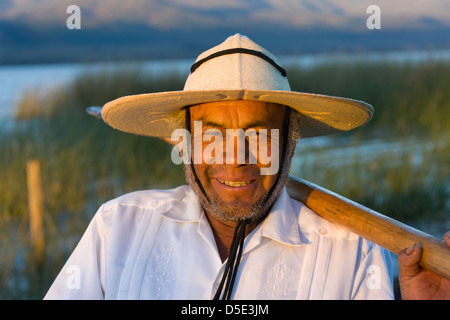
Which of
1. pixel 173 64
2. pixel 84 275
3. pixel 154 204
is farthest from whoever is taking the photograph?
pixel 173 64

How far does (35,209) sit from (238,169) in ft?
10.6

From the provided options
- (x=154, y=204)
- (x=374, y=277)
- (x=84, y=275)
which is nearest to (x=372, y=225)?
(x=374, y=277)

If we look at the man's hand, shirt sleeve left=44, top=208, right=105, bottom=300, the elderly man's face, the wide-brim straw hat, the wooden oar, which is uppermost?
the wide-brim straw hat

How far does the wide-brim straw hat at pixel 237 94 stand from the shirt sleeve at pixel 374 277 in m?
0.50

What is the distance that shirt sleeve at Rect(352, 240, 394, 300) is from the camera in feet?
5.60

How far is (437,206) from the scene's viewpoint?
17.9 feet

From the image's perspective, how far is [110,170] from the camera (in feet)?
19.5

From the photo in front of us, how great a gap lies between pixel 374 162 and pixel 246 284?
14.9 ft

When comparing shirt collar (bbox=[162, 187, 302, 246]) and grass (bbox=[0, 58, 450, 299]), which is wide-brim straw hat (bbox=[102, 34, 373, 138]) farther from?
grass (bbox=[0, 58, 450, 299])

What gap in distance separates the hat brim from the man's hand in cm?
57

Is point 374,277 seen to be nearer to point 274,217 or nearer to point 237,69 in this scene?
point 274,217
